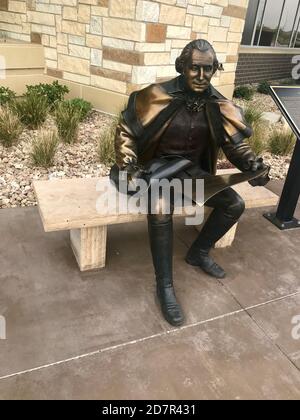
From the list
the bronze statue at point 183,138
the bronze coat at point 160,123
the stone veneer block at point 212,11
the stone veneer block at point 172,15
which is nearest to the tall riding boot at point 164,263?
the bronze statue at point 183,138

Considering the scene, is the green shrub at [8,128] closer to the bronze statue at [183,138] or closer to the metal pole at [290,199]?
the bronze statue at [183,138]

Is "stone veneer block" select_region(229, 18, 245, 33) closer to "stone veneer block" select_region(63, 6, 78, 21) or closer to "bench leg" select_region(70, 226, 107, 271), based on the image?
"stone veneer block" select_region(63, 6, 78, 21)

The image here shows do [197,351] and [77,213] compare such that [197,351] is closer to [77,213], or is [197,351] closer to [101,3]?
[77,213]

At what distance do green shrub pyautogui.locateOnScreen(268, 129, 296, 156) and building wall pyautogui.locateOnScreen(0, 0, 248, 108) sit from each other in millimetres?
1827

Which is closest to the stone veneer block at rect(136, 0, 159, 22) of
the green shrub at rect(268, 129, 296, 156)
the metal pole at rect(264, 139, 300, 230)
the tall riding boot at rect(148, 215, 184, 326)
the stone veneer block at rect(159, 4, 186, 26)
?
the stone veneer block at rect(159, 4, 186, 26)

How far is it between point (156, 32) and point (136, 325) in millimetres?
4257

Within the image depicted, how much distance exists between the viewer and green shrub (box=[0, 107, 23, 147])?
427 cm

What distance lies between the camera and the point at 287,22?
37.0ft

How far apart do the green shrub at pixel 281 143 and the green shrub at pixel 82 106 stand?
2.65m

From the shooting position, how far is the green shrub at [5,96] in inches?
201

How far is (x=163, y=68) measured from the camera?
5.60 m

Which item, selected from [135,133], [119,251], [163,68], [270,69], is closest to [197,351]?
[119,251]

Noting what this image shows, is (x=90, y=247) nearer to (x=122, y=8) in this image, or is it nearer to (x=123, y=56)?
(x=123, y=56)
